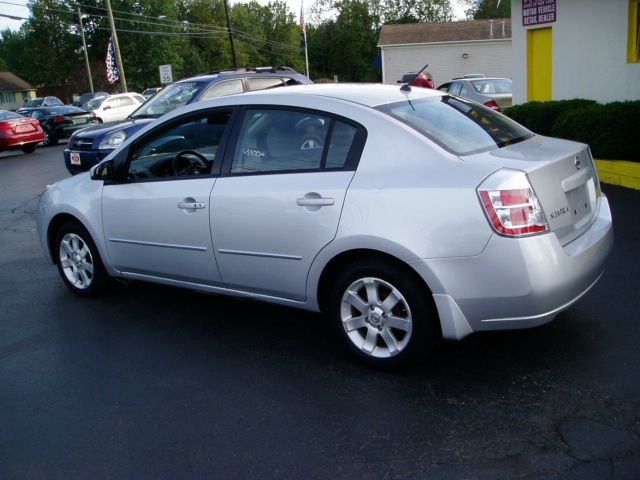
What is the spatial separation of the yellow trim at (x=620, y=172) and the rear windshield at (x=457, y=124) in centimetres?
506

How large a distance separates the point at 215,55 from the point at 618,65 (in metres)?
73.3

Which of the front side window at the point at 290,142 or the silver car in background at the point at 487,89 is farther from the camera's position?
the silver car in background at the point at 487,89

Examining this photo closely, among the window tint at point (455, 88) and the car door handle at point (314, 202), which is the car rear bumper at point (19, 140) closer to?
the window tint at point (455, 88)

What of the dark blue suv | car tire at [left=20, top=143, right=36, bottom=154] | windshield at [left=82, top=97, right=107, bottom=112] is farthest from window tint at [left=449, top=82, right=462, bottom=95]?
windshield at [left=82, top=97, right=107, bottom=112]

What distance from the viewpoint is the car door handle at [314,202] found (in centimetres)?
403

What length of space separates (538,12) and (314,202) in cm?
1094

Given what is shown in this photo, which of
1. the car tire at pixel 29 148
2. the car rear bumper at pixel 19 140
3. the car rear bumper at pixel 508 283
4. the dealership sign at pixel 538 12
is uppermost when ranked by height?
the dealership sign at pixel 538 12

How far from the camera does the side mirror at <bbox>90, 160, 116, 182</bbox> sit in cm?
530

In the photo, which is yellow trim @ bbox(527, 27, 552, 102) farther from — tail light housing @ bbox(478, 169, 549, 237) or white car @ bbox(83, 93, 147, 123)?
white car @ bbox(83, 93, 147, 123)

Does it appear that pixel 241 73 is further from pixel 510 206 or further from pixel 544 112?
pixel 510 206

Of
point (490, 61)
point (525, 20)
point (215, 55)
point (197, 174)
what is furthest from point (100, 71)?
point (197, 174)

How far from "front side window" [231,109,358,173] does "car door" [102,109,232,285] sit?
0.22 metres

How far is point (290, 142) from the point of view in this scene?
4.40 m

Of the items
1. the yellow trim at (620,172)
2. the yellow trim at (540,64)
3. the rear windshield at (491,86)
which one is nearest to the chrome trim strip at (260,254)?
the yellow trim at (620,172)
